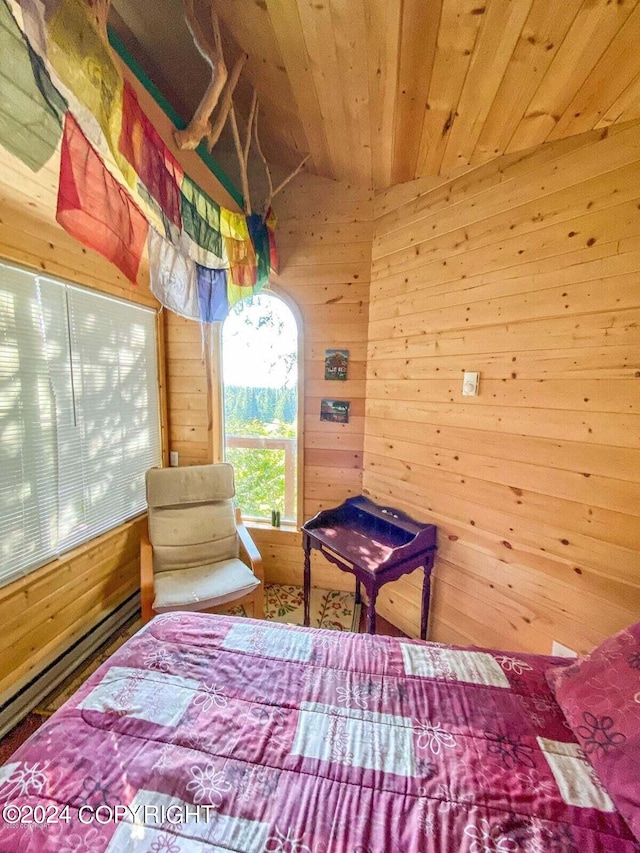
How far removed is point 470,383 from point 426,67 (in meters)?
1.27

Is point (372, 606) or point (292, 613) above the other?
Result: point (372, 606)

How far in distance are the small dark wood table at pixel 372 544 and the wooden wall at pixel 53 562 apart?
127 centimetres

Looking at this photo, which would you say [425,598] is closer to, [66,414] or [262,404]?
[262,404]

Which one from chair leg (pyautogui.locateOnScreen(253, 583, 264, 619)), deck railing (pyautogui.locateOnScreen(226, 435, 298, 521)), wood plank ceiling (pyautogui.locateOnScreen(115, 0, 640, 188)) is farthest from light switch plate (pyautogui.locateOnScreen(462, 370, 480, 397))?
chair leg (pyautogui.locateOnScreen(253, 583, 264, 619))

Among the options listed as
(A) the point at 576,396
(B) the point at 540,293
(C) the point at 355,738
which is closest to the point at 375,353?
(B) the point at 540,293

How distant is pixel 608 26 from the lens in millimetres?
1044

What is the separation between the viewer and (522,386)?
1.57 m

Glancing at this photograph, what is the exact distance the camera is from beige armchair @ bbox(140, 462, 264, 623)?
Answer: 1977 millimetres

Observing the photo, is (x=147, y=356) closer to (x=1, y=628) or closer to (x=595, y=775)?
(x=1, y=628)

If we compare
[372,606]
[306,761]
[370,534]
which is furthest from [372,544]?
[306,761]

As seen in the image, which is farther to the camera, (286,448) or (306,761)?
(286,448)

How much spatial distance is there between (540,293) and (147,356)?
7.96 ft

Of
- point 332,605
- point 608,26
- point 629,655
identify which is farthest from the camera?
point 332,605

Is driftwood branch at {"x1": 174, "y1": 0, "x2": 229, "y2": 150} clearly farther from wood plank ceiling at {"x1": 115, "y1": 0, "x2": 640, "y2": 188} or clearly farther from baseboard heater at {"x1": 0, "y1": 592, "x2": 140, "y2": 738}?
baseboard heater at {"x1": 0, "y1": 592, "x2": 140, "y2": 738}
